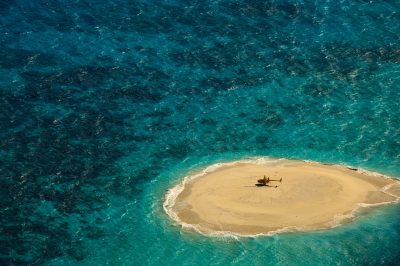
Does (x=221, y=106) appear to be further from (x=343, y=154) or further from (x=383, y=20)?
(x=383, y=20)

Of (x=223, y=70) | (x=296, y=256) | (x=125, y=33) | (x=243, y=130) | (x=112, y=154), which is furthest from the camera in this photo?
(x=125, y=33)

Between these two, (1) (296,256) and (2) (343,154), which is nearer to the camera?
(1) (296,256)

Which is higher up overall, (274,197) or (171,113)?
(171,113)

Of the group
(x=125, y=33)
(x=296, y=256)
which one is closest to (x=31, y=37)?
(x=125, y=33)

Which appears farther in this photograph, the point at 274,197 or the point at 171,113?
the point at 171,113

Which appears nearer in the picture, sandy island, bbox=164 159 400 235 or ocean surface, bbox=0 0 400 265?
ocean surface, bbox=0 0 400 265
